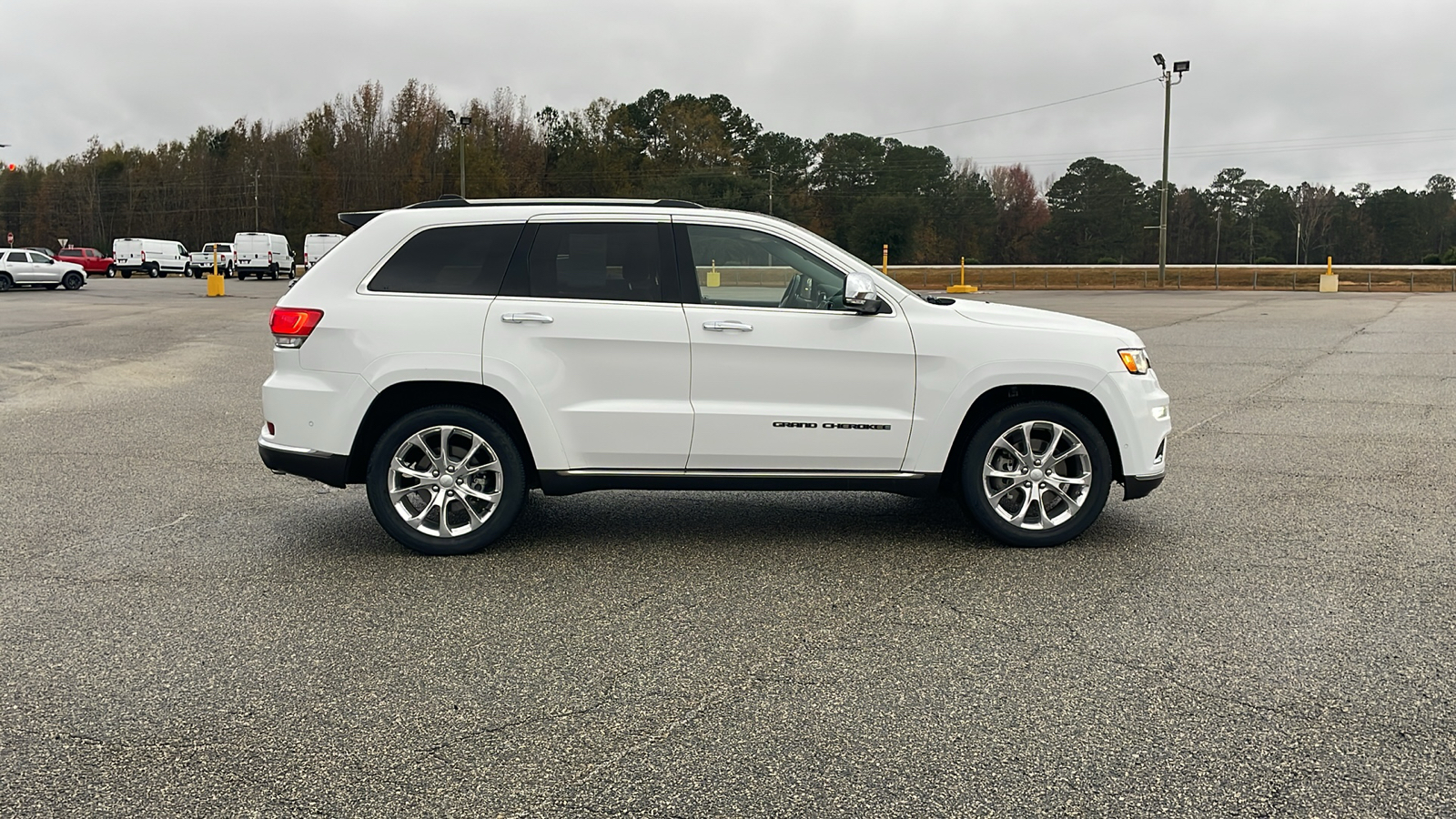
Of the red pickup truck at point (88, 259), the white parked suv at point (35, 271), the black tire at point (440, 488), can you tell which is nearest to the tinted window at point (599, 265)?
the black tire at point (440, 488)

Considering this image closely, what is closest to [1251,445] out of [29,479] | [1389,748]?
[1389,748]

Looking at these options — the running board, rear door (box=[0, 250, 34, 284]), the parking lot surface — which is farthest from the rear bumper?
rear door (box=[0, 250, 34, 284])

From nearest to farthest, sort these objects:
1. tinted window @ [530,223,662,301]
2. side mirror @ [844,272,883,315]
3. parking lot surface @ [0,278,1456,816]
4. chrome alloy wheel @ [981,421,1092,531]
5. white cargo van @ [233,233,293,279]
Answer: parking lot surface @ [0,278,1456,816]
side mirror @ [844,272,883,315]
tinted window @ [530,223,662,301]
chrome alloy wheel @ [981,421,1092,531]
white cargo van @ [233,233,293,279]

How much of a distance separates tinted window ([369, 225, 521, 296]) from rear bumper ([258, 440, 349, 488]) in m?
0.91

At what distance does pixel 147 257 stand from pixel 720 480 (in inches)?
2631

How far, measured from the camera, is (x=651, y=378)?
234 inches

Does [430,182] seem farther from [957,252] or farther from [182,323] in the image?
[182,323]

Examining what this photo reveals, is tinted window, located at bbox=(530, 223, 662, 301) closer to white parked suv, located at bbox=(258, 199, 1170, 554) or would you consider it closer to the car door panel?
white parked suv, located at bbox=(258, 199, 1170, 554)

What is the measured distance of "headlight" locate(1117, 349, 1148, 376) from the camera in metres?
6.17

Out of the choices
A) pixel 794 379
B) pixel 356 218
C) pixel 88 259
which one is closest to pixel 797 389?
pixel 794 379

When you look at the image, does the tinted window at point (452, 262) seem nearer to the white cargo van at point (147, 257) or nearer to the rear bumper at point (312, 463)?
the rear bumper at point (312, 463)

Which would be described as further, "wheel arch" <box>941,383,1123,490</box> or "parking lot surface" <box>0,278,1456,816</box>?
"wheel arch" <box>941,383,1123,490</box>

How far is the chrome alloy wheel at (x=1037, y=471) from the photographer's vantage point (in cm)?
615

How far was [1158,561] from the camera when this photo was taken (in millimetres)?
5969
